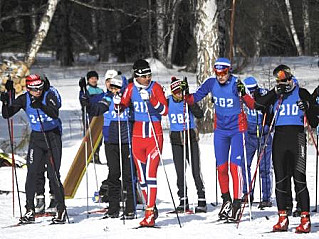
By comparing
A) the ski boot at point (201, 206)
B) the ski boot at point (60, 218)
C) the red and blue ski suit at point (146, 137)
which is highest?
the red and blue ski suit at point (146, 137)

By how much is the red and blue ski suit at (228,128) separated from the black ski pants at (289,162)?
729mm

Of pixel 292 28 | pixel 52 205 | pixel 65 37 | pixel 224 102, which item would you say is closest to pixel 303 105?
pixel 224 102

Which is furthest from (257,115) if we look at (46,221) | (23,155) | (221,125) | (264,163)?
(23,155)

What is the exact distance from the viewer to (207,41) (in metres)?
18.9

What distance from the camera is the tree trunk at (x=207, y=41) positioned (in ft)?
61.4

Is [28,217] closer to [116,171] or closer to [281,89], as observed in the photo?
[116,171]

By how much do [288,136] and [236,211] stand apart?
1.15 meters

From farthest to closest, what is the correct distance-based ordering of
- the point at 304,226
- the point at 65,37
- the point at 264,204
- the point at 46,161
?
the point at 65,37 < the point at 264,204 < the point at 46,161 < the point at 304,226

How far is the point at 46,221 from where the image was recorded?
402 inches

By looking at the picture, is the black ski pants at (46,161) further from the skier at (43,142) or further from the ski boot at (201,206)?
the ski boot at (201,206)

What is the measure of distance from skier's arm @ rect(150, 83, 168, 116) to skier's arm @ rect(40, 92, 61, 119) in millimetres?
1186

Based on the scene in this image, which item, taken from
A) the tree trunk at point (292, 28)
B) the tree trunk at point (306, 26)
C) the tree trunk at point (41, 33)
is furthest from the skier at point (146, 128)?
the tree trunk at point (292, 28)

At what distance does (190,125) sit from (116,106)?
65.0 inches

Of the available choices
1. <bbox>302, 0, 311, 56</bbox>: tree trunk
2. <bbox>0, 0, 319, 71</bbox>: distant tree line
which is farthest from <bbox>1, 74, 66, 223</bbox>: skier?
<bbox>302, 0, 311, 56</bbox>: tree trunk
